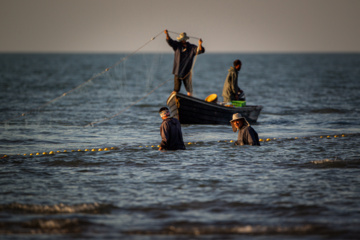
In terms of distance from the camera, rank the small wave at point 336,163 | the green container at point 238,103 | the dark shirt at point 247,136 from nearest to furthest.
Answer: the small wave at point 336,163
the dark shirt at point 247,136
the green container at point 238,103

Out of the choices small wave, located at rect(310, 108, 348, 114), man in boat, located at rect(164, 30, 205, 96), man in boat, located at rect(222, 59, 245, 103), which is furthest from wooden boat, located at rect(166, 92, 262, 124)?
small wave, located at rect(310, 108, 348, 114)

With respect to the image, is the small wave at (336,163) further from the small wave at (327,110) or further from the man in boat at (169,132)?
the small wave at (327,110)

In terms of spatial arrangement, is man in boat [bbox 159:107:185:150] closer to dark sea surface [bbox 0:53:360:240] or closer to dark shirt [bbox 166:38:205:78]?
dark sea surface [bbox 0:53:360:240]

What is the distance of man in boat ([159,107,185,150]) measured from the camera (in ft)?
37.6

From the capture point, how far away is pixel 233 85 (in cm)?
1720

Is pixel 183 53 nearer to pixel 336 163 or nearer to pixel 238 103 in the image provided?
pixel 238 103

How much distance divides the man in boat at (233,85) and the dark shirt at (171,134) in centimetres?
526

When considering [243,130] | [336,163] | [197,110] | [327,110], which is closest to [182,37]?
[197,110]

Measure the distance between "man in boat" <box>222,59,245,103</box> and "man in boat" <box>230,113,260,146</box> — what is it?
16.0 ft

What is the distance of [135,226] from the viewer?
7238mm

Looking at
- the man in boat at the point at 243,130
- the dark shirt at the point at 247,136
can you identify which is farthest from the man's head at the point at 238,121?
the dark shirt at the point at 247,136

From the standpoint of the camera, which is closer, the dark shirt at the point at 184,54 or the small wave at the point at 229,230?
the small wave at the point at 229,230

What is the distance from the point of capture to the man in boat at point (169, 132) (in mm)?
11469

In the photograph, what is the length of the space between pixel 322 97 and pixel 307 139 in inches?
700
